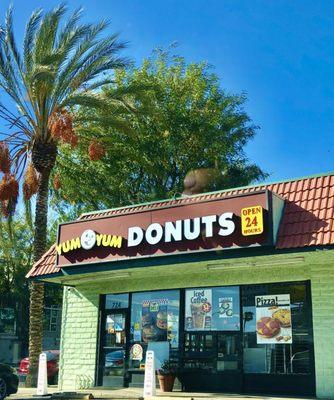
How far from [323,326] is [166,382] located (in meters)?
4.64

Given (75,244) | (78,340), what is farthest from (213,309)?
(78,340)

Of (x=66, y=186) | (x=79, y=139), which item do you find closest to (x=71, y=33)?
(x=79, y=139)

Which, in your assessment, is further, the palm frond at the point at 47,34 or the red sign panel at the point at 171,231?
the palm frond at the point at 47,34

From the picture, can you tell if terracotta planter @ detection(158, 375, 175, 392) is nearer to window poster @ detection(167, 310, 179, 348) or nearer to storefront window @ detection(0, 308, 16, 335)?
window poster @ detection(167, 310, 179, 348)

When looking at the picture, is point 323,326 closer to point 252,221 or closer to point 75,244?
point 252,221

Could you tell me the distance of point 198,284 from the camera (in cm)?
1611

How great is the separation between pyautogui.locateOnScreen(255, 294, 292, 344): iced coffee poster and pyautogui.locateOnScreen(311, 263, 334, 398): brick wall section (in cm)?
87

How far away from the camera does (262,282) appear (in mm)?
14977

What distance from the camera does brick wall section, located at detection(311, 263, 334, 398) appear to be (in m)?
13.2

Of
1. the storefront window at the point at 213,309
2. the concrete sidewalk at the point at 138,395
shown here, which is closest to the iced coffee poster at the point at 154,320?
the storefront window at the point at 213,309

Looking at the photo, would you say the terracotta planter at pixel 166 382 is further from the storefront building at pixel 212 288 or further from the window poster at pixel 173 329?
the window poster at pixel 173 329

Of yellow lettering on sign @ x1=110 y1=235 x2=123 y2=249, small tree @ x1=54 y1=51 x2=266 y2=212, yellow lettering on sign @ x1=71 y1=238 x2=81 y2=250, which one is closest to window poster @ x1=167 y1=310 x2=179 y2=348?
yellow lettering on sign @ x1=110 y1=235 x2=123 y2=249

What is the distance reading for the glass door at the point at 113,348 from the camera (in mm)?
17125

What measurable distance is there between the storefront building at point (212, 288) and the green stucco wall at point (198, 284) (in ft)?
0.10
